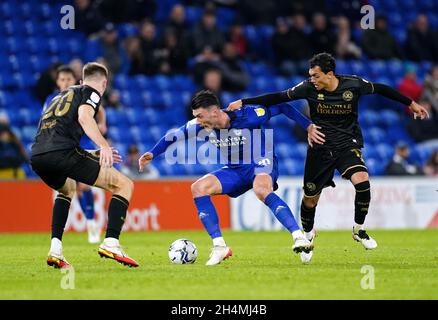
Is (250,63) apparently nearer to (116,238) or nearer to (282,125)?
(282,125)

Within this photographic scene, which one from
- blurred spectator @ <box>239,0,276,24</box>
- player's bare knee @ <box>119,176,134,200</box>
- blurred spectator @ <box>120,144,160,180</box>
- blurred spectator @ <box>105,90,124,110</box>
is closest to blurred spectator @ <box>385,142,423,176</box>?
blurred spectator @ <box>120,144,160,180</box>

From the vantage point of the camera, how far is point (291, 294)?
720 centimetres

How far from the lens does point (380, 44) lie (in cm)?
2162

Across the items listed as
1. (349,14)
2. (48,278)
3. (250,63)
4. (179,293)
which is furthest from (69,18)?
(179,293)

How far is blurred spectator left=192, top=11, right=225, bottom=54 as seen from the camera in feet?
64.9

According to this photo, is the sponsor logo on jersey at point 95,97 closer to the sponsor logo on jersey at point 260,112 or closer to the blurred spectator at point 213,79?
the sponsor logo on jersey at point 260,112

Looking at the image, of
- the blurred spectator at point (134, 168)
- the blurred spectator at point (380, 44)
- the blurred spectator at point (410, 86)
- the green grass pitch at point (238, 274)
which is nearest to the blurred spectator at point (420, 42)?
the blurred spectator at point (380, 44)

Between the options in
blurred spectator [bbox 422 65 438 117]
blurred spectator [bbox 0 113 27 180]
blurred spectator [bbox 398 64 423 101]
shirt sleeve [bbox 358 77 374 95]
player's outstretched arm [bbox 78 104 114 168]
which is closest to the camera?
player's outstretched arm [bbox 78 104 114 168]

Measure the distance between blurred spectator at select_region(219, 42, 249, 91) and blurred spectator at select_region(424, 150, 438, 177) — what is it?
13.3ft

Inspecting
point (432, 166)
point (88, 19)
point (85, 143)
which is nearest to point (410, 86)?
point (432, 166)

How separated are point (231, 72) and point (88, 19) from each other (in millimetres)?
3102

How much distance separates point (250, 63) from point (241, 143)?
11.2 meters

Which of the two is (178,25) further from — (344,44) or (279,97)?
(279,97)

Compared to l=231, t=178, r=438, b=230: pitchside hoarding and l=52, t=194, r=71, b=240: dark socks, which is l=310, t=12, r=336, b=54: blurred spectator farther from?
l=52, t=194, r=71, b=240: dark socks
